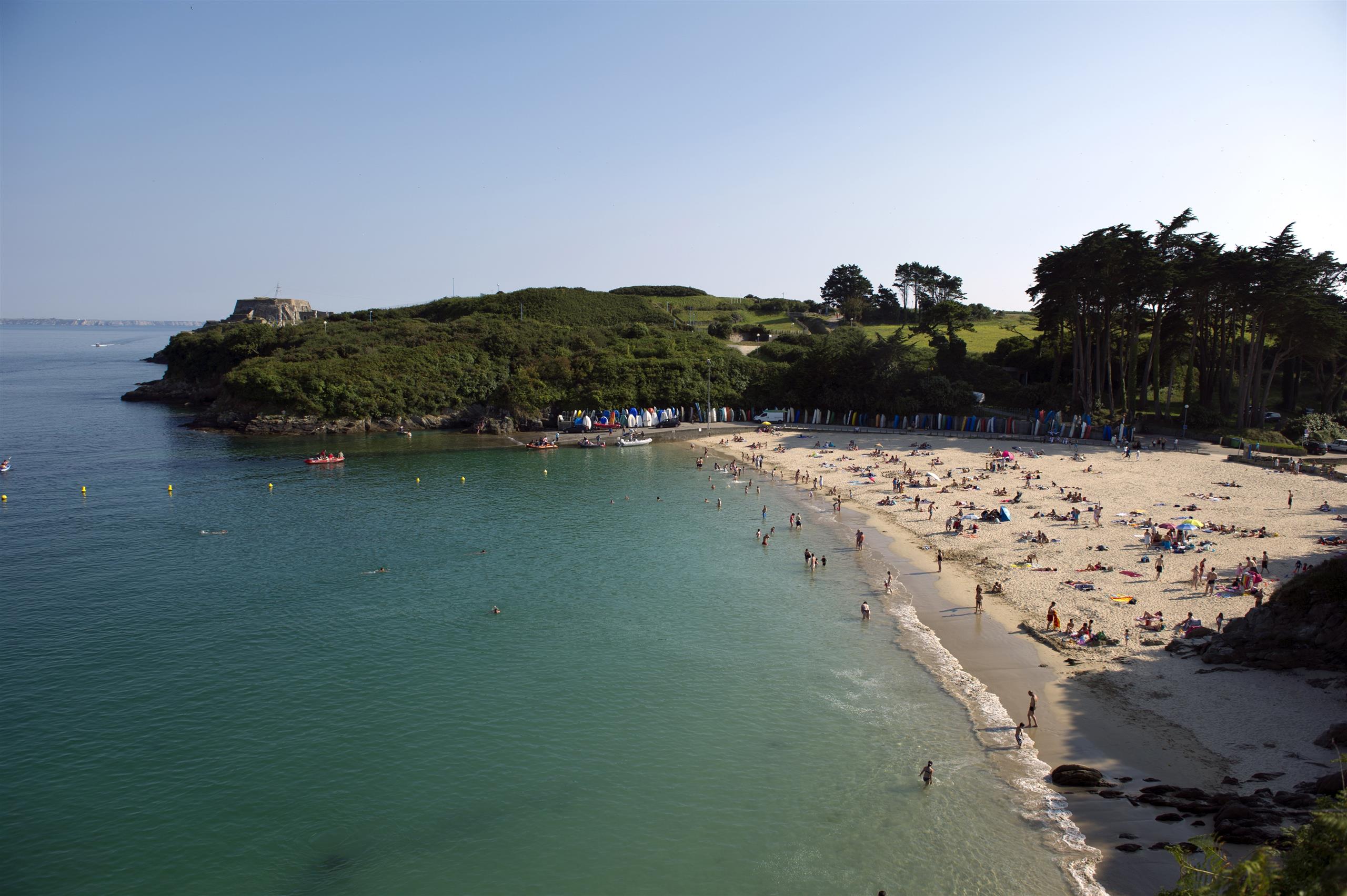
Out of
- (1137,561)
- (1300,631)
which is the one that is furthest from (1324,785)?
(1137,561)

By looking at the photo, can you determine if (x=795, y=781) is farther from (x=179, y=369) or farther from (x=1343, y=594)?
(x=179, y=369)

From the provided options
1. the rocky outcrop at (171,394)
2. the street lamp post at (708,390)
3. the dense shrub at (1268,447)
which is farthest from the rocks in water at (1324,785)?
the rocky outcrop at (171,394)

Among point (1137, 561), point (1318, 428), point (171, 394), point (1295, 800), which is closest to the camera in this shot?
point (1295, 800)

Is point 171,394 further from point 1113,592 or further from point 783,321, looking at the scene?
point 1113,592

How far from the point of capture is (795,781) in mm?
17766

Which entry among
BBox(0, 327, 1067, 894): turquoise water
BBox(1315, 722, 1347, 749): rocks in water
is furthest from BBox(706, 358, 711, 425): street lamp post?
BBox(1315, 722, 1347, 749): rocks in water

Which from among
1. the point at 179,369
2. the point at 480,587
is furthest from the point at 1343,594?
the point at 179,369

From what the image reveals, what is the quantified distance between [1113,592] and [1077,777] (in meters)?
13.3

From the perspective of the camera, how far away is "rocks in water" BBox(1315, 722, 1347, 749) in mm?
17375

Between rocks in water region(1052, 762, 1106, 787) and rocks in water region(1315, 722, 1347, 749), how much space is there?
541cm

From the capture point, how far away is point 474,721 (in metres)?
20.6

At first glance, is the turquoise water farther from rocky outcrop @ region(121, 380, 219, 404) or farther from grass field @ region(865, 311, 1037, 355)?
rocky outcrop @ region(121, 380, 219, 404)

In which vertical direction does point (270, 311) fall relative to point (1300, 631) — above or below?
above

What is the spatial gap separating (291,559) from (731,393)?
169ft
